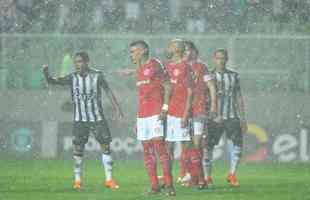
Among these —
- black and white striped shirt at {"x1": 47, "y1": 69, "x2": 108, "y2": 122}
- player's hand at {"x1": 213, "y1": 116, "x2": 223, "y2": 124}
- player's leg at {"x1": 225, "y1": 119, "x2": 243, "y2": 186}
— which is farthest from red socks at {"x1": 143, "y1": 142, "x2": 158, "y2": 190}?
player's hand at {"x1": 213, "y1": 116, "x2": 223, "y2": 124}

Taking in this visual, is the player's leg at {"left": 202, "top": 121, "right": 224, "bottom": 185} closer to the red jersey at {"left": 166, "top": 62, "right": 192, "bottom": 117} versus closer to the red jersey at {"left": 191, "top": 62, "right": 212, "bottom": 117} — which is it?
the red jersey at {"left": 191, "top": 62, "right": 212, "bottom": 117}

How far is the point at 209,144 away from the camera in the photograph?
56.0 feet

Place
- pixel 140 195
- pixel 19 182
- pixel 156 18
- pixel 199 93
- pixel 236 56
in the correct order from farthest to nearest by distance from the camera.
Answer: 1. pixel 156 18
2. pixel 236 56
3. pixel 19 182
4. pixel 199 93
5. pixel 140 195

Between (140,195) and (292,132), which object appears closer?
(140,195)

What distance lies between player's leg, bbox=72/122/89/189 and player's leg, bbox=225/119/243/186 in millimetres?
2123

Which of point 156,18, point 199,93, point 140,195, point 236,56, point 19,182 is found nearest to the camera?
point 140,195

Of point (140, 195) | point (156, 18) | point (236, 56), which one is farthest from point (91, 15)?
point (140, 195)

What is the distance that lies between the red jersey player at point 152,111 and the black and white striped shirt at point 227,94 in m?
2.64

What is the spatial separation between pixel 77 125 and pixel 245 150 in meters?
7.43

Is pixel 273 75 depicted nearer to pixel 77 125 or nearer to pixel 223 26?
pixel 223 26

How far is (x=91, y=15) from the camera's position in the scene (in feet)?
82.5

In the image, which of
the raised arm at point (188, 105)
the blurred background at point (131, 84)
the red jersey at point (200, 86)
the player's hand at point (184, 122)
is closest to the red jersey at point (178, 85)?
the raised arm at point (188, 105)

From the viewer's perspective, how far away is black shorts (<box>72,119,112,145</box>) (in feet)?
53.6

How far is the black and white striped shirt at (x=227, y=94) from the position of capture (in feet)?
56.2
